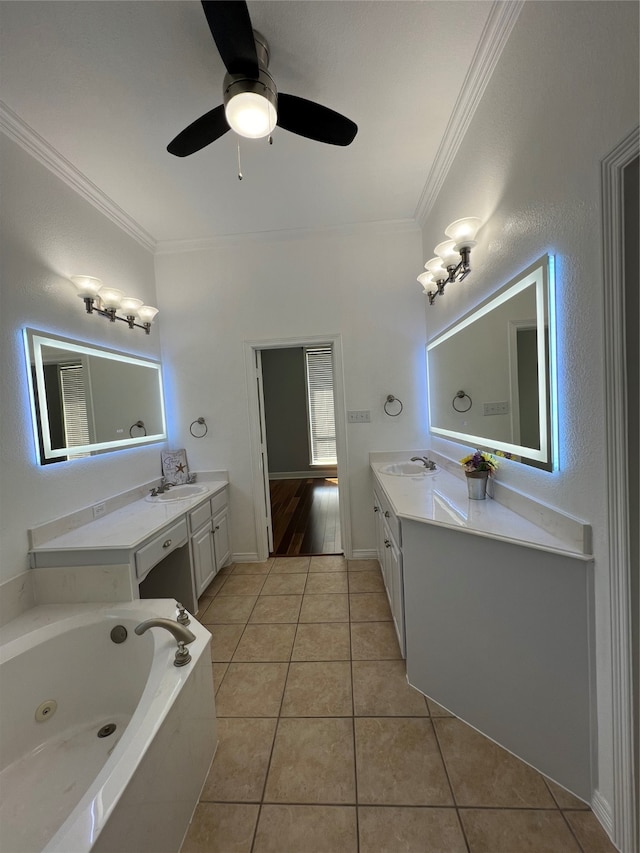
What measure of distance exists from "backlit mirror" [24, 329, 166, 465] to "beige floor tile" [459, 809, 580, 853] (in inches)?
92.4

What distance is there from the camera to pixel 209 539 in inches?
97.6

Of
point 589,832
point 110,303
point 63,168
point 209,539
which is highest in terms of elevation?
point 63,168

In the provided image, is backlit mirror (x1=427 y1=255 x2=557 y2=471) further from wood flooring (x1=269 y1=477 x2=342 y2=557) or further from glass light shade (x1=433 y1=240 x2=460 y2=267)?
wood flooring (x1=269 y1=477 x2=342 y2=557)

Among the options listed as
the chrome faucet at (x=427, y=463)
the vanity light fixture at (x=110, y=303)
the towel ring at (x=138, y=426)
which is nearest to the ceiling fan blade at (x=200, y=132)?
the vanity light fixture at (x=110, y=303)

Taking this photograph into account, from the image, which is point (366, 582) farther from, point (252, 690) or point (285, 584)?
point (252, 690)

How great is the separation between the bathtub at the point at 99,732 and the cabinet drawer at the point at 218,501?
1.06 meters

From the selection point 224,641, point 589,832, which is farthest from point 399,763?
point 224,641

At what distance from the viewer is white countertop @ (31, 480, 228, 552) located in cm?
161

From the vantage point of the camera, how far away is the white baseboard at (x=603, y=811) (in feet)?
3.33

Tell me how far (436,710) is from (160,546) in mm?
1617

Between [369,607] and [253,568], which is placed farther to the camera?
[253,568]

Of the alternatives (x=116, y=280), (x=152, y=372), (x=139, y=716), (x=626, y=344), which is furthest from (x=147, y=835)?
(x=116, y=280)

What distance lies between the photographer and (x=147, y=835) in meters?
0.89

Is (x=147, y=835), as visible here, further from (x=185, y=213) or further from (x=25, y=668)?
(x=185, y=213)
